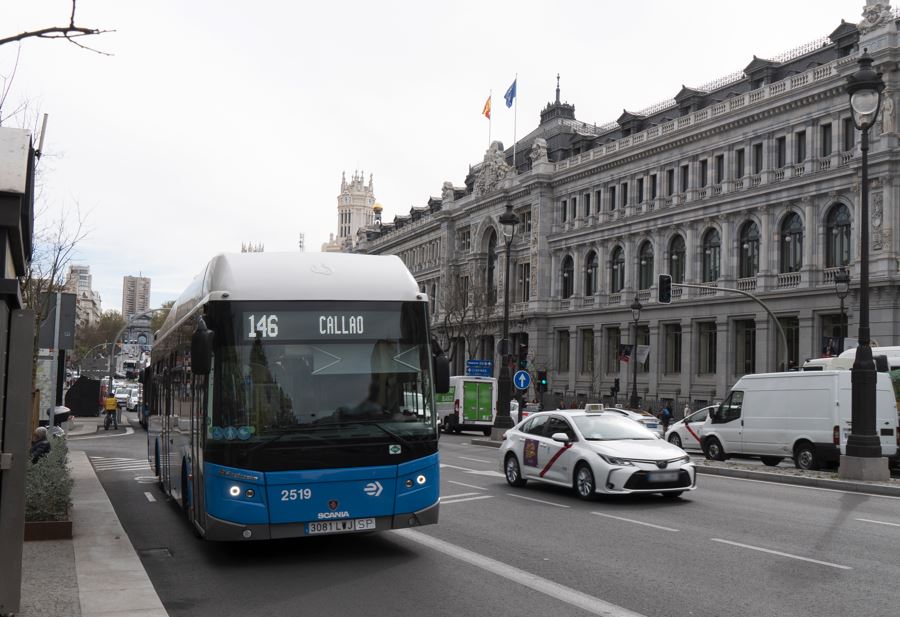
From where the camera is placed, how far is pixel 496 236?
250ft

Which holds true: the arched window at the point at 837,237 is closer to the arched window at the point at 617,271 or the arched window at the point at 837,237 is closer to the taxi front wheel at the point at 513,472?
the arched window at the point at 617,271

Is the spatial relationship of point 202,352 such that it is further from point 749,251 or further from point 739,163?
point 739,163

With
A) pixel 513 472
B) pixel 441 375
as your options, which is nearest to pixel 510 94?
pixel 513 472

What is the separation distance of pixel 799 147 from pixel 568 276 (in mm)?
22455

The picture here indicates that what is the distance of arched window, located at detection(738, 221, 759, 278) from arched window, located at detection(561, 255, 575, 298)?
54.8 ft

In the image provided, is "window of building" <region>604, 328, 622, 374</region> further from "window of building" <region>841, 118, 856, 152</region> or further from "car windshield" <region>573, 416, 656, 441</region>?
"car windshield" <region>573, 416, 656, 441</region>

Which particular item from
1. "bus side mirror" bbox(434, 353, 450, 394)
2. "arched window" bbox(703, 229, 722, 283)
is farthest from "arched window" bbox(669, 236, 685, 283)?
"bus side mirror" bbox(434, 353, 450, 394)

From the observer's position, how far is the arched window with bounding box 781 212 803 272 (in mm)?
47281

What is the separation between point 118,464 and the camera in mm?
24141

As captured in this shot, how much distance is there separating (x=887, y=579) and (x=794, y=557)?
1235mm

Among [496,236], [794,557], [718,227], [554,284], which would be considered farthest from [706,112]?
[794,557]

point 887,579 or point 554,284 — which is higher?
point 554,284

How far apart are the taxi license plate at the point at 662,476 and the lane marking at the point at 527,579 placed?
4552 millimetres

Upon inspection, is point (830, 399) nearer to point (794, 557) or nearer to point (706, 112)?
point (794, 557)
